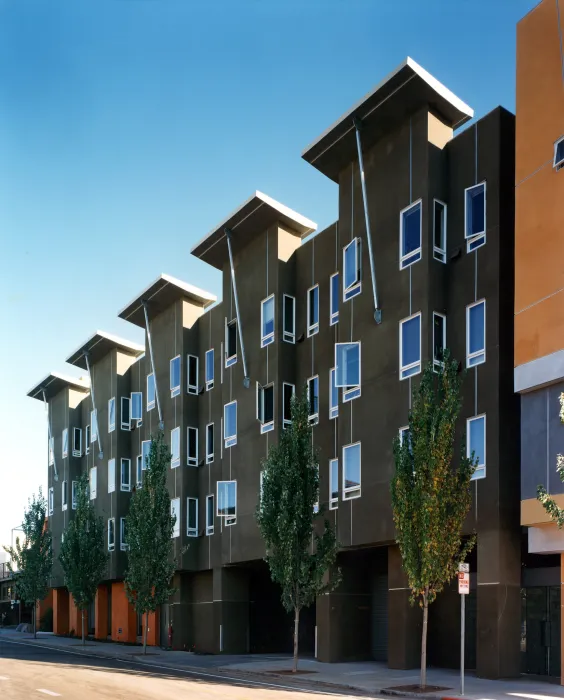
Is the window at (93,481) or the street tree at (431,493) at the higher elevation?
the street tree at (431,493)

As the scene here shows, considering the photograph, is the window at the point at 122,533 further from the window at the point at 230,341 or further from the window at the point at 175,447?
the window at the point at 230,341

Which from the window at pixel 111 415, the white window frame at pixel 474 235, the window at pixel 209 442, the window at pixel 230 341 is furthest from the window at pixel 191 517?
the white window frame at pixel 474 235

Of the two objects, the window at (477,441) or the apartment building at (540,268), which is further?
the window at (477,441)

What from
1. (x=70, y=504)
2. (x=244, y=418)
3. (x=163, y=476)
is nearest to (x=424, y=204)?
(x=244, y=418)

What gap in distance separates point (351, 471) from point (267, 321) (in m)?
8.84

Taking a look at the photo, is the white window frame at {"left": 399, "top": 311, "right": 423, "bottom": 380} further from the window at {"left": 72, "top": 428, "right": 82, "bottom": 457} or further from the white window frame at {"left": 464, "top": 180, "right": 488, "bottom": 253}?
the window at {"left": 72, "top": 428, "right": 82, "bottom": 457}

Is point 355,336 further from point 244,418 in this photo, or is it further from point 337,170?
point 244,418

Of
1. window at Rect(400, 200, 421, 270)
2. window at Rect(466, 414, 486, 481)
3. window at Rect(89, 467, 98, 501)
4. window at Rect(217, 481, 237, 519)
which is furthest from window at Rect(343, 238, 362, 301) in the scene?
window at Rect(89, 467, 98, 501)

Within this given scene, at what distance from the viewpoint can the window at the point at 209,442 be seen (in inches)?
1740

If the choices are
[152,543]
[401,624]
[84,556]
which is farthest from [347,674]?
[84,556]

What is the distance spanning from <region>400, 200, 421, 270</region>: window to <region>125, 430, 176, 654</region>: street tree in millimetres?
17872

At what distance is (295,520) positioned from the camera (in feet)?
98.1

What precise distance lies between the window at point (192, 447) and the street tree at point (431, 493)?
849 inches

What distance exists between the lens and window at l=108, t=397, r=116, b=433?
54.9 m
